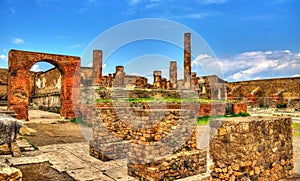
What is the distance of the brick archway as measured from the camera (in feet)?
44.1

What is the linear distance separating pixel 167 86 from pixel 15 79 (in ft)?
33.9

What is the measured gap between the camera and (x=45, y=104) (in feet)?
72.7

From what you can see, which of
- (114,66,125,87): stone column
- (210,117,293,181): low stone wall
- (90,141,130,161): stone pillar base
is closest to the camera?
(210,117,293,181): low stone wall

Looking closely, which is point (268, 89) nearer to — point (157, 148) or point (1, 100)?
point (157, 148)

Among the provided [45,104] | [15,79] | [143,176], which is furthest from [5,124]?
[45,104]

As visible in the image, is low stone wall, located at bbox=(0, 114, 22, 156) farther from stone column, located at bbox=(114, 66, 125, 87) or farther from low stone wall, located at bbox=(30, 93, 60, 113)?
low stone wall, located at bbox=(30, 93, 60, 113)

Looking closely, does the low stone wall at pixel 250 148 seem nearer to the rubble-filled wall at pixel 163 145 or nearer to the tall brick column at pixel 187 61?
the rubble-filled wall at pixel 163 145

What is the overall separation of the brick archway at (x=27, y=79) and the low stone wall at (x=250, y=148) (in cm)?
1286

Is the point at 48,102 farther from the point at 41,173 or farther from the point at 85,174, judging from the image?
the point at 85,174

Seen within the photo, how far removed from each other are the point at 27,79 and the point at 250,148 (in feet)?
44.1

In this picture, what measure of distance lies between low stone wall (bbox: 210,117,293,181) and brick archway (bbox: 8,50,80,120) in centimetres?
1286

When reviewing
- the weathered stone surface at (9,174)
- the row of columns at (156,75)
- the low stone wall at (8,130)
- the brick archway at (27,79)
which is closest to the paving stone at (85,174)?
the low stone wall at (8,130)

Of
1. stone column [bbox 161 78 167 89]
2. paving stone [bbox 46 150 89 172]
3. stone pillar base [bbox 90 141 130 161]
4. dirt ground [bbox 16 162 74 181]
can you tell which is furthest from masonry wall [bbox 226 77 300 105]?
dirt ground [bbox 16 162 74 181]

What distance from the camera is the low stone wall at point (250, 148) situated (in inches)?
122
